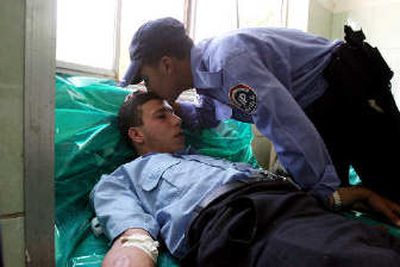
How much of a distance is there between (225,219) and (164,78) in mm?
642

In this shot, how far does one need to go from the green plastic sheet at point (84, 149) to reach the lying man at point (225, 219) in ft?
0.28

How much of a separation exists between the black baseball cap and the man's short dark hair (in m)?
0.12

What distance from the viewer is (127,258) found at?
783 millimetres

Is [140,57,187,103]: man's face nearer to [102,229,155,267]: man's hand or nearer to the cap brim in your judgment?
the cap brim

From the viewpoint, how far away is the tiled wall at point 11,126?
19.1 inches

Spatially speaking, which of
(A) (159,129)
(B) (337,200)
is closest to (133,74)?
(A) (159,129)

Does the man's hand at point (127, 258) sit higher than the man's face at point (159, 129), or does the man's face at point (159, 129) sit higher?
the man's face at point (159, 129)

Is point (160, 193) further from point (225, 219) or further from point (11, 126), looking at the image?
point (11, 126)

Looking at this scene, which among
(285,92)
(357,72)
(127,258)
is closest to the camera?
(127,258)

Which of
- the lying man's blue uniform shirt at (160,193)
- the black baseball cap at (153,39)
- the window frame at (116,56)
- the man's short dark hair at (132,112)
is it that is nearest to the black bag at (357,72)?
the lying man's blue uniform shirt at (160,193)

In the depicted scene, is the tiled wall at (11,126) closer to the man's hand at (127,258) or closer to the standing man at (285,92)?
the man's hand at (127,258)

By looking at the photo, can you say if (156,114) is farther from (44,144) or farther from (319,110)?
(44,144)

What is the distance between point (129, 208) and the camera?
100cm

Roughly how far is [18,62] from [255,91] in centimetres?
62
